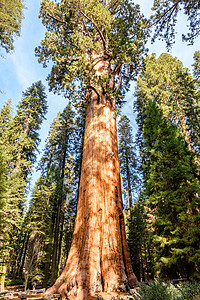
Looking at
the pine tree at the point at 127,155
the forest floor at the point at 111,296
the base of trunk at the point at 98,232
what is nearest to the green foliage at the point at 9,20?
the base of trunk at the point at 98,232

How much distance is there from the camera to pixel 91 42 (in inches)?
242

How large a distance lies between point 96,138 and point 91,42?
375 cm

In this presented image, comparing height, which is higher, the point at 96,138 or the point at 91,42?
the point at 91,42

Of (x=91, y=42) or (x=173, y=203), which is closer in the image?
(x=91, y=42)

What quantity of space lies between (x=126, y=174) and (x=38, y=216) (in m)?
12.4

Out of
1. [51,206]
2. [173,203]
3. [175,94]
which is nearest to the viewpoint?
[173,203]

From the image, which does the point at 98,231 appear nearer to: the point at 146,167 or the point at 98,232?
the point at 98,232

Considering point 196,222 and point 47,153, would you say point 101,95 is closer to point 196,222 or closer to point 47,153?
point 196,222

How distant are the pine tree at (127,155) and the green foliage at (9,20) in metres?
15.5

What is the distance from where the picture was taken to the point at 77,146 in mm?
16656

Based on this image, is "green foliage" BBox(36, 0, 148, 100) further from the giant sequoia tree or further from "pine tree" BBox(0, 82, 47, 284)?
"pine tree" BBox(0, 82, 47, 284)

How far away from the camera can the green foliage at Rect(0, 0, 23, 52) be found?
25.3ft

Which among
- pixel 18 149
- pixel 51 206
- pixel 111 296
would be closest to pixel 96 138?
pixel 111 296

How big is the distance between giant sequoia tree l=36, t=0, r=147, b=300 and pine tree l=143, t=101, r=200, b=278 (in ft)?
12.5
